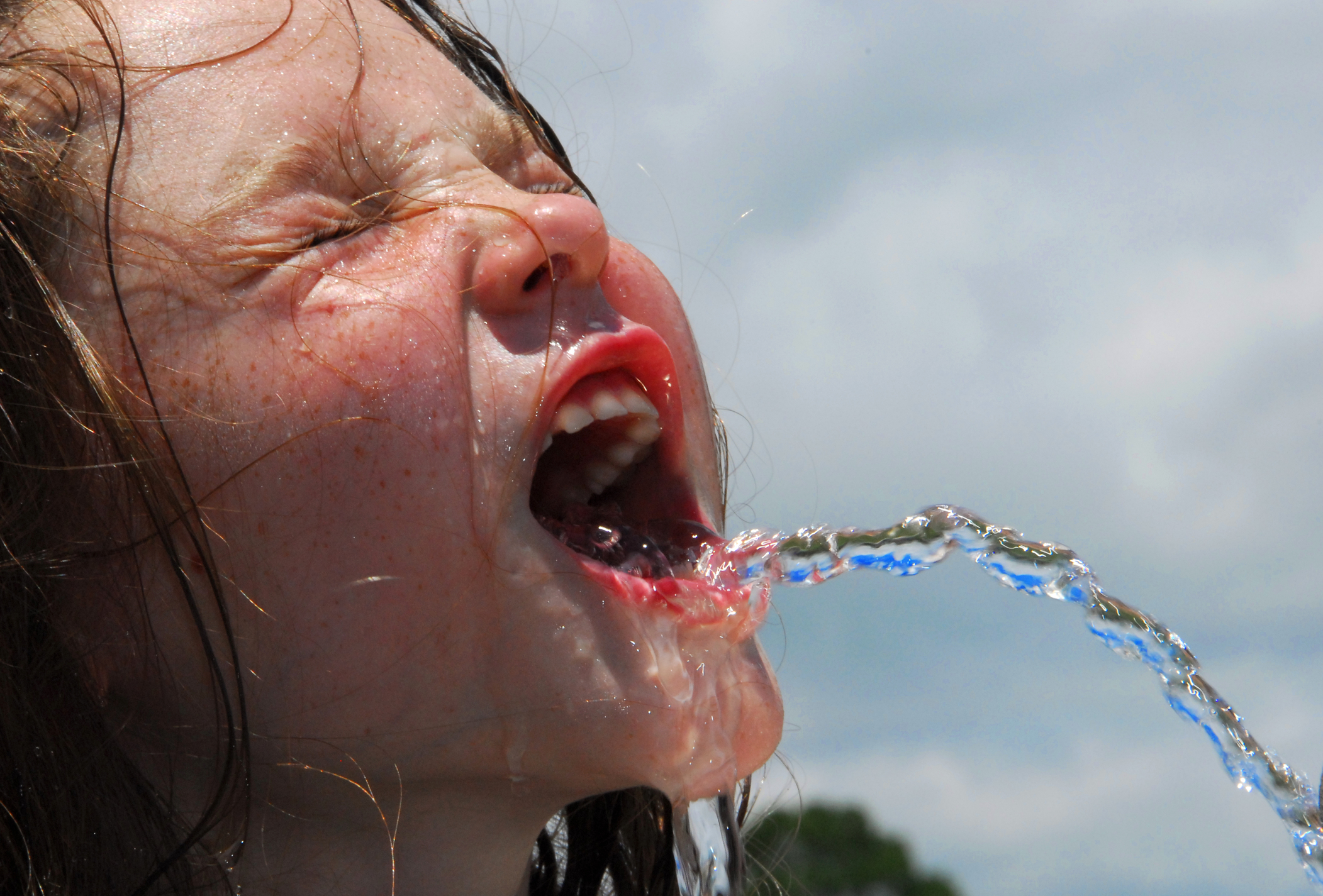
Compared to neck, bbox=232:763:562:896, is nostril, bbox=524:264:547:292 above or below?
above

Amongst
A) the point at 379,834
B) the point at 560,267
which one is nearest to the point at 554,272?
the point at 560,267

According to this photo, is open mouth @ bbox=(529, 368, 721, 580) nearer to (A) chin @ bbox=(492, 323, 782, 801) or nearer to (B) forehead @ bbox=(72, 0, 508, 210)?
(A) chin @ bbox=(492, 323, 782, 801)

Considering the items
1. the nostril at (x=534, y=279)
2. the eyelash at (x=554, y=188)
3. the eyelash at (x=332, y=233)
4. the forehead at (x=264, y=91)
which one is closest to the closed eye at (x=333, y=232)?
the eyelash at (x=332, y=233)

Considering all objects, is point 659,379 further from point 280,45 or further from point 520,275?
point 280,45

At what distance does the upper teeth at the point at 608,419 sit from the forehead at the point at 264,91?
484 mm

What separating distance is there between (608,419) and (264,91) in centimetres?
74

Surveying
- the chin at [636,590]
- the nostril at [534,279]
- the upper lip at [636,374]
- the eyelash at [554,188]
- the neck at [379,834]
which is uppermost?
the eyelash at [554,188]

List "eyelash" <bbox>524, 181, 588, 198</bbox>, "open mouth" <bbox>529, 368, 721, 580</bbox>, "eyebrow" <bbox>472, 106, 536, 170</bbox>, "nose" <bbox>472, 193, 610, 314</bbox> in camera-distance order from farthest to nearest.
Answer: "eyelash" <bbox>524, 181, 588, 198</bbox>, "eyebrow" <bbox>472, 106, 536, 170</bbox>, "open mouth" <bbox>529, 368, 721, 580</bbox>, "nose" <bbox>472, 193, 610, 314</bbox>

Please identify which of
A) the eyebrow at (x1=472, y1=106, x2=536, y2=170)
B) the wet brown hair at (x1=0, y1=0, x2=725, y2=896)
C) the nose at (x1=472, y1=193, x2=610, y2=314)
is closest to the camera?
the wet brown hair at (x1=0, y1=0, x2=725, y2=896)

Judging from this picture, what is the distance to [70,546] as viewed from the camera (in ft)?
5.92

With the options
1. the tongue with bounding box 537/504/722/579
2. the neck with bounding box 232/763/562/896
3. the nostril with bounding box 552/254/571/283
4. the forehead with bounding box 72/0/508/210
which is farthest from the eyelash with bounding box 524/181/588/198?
the neck with bounding box 232/763/562/896

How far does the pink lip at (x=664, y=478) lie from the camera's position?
189cm

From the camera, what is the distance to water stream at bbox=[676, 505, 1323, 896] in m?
2.13

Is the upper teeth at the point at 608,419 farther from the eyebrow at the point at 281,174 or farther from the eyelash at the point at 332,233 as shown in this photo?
the eyebrow at the point at 281,174
